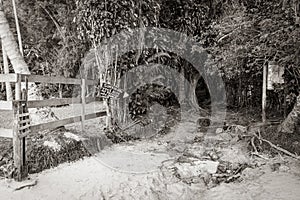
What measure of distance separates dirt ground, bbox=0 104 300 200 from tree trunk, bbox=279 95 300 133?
0.73 metres

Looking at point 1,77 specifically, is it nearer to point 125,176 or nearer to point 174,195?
point 125,176

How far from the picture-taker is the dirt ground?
10.0 feet

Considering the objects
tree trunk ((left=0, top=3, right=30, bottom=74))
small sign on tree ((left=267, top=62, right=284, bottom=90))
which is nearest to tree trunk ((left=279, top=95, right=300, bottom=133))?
small sign on tree ((left=267, top=62, right=284, bottom=90))

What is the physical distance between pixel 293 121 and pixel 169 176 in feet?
8.17

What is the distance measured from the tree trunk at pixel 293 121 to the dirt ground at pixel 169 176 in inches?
28.6

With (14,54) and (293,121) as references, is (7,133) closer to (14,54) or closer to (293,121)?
(14,54)

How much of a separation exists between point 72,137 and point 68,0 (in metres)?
5.31

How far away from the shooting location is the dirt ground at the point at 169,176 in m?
3.06

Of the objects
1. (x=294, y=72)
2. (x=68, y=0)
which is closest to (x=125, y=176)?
(x=294, y=72)

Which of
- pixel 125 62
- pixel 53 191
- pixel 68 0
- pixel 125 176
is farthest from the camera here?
pixel 68 0

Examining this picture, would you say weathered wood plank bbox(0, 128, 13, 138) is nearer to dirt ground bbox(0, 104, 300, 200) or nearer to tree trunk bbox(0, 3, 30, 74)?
dirt ground bbox(0, 104, 300, 200)

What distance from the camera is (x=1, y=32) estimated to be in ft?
14.9

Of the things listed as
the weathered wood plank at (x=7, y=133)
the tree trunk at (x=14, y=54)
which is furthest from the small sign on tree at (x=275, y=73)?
the weathered wood plank at (x=7, y=133)

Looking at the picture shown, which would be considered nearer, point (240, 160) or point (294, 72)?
point (240, 160)
